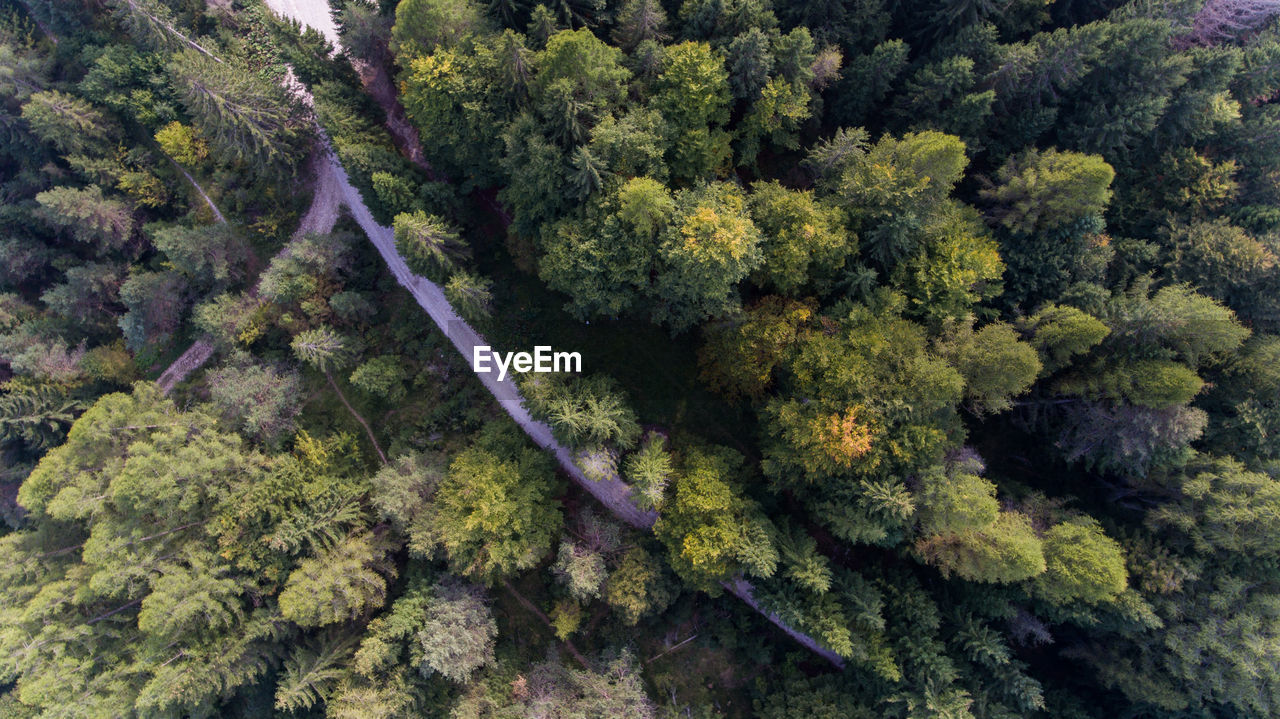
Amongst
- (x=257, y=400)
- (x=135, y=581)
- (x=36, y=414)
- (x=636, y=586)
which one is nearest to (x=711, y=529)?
(x=636, y=586)

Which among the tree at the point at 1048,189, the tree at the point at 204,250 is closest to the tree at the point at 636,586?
the tree at the point at 1048,189

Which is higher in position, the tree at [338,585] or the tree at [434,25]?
the tree at [434,25]

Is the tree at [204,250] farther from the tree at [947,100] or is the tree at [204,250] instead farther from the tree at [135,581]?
the tree at [947,100]

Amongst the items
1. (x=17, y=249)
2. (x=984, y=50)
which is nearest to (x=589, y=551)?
(x=984, y=50)

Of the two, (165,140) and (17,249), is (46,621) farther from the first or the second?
(165,140)

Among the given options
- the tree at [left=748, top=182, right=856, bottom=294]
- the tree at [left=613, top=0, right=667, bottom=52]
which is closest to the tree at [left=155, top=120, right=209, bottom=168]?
the tree at [left=613, top=0, right=667, bottom=52]

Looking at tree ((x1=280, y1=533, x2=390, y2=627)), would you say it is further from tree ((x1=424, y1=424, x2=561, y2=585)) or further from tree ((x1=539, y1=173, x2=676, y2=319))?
tree ((x1=539, y1=173, x2=676, y2=319))
